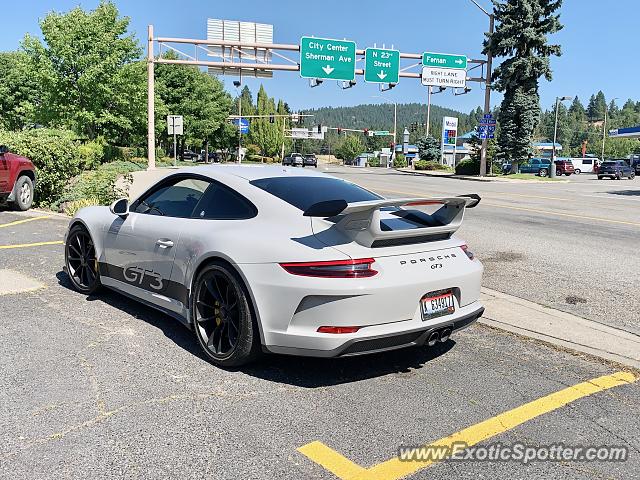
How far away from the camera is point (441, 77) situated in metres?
32.6

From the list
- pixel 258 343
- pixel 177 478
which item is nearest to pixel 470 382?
pixel 258 343

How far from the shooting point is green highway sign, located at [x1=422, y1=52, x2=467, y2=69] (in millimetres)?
32281

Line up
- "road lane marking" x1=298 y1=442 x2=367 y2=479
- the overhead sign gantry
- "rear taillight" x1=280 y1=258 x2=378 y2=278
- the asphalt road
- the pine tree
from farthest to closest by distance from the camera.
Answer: the pine tree
the overhead sign gantry
the asphalt road
"rear taillight" x1=280 y1=258 x2=378 y2=278
"road lane marking" x1=298 y1=442 x2=367 y2=479

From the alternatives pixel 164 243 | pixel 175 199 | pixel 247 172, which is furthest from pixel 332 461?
pixel 175 199

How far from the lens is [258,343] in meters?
3.81

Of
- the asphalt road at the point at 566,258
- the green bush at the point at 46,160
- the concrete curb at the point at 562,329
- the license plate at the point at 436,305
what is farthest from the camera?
the green bush at the point at 46,160

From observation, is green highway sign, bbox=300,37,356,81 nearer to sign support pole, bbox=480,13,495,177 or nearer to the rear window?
sign support pole, bbox=480,13,495,177

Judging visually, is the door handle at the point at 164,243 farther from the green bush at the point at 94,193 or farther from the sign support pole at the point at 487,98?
the sign support pole at the point at 487,98

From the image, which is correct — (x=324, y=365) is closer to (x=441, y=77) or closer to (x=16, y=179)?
(x=16, y=179)

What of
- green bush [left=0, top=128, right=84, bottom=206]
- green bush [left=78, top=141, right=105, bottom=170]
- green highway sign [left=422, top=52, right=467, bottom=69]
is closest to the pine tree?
green highway sign [left=422, top=52, right=467, bottom=69]

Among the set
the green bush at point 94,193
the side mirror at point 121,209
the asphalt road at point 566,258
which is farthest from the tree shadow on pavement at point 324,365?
the green bush at point 94,193

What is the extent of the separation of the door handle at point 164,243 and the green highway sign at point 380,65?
28.3 m

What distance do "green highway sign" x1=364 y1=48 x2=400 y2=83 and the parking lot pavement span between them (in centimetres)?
2810

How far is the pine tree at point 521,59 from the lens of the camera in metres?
39.5
